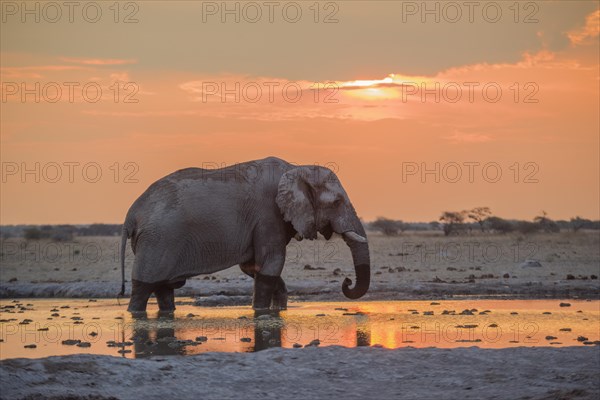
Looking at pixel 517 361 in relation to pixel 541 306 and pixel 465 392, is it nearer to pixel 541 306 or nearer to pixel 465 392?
pixel 465 392

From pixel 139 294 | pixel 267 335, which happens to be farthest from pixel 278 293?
pixel 267 335

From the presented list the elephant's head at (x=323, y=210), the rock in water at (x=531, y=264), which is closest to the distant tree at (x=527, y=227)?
the rock in water at (x=531, y=264)

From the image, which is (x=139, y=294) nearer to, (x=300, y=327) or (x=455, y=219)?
(x=300, y=327)

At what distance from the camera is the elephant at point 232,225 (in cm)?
2069

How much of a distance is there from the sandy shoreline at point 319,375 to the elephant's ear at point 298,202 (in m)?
7.45

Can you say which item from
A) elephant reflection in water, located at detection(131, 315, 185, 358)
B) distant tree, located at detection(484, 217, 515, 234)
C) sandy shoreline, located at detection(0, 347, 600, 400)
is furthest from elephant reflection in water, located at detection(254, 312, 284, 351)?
distant tree, located at detection(484, 217, 515, 234)

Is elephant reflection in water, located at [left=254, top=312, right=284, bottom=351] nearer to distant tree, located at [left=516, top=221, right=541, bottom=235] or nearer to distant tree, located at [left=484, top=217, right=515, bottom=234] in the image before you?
distant tree, located at [left=516, top=221, right=541, bottom=235]

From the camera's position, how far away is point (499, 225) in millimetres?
76500

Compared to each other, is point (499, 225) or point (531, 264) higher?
point (499, 225)

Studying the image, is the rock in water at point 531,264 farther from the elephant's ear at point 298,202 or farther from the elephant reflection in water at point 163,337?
the elephant reflection in water at point 163,337

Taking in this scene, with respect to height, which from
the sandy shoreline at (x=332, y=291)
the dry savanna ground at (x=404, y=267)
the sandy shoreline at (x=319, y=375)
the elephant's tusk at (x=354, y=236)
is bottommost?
the sandy shoreline at (x=319, y=375)

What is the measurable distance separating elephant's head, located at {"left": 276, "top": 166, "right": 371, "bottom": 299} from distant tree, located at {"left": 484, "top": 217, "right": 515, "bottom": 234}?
55129 mm

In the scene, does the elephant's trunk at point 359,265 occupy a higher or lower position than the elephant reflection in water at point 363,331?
higher

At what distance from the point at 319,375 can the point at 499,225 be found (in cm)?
6586
